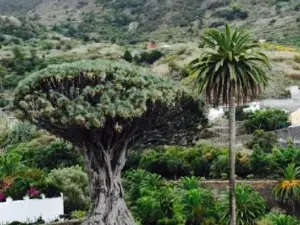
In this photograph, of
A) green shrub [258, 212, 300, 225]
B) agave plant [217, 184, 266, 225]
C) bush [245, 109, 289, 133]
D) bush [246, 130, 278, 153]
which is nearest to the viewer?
green shrub [258, 212, 300, 225]

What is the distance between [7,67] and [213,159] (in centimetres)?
6384

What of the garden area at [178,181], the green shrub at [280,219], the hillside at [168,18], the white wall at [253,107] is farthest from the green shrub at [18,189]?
the hillside at [168,18]

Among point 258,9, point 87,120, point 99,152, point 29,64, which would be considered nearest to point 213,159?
point 99,152

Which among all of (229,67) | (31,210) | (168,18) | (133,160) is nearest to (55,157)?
(133,160)

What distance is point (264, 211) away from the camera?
48.1 m

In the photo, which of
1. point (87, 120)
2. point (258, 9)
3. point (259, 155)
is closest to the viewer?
point (87, 120)

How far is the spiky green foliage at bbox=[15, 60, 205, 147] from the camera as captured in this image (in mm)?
37312

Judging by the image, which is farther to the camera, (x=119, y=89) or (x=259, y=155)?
(x=259, y=155)

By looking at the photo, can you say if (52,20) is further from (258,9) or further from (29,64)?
(29,64)

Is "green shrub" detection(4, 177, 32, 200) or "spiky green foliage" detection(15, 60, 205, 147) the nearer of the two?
"spiky green foliage" detection(15, 60, 205, 147)

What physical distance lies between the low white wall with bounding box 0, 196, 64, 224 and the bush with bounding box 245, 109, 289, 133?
25.3 metres

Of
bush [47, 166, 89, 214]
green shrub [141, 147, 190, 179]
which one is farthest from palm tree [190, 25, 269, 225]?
green shrub [141, 147, 190, 179]

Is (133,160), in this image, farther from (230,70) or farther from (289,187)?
(230,70)

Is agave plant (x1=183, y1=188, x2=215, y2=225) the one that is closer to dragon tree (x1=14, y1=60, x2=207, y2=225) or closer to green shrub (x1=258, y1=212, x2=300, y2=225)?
green shrub (x1=258, y1=212, x2=300, y2=225)
